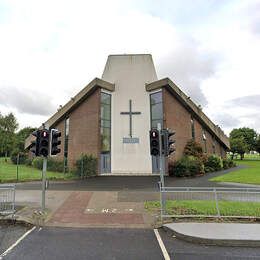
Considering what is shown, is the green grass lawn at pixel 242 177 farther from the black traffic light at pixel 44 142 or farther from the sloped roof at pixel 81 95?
the black traffic light at pixel 44 142

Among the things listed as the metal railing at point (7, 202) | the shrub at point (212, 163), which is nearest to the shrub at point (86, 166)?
the metal railing at point (7, 202)

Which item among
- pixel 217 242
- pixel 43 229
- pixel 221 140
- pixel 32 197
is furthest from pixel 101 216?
pixel 221 140

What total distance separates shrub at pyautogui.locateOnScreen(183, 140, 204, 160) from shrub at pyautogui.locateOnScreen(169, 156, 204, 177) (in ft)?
4.98

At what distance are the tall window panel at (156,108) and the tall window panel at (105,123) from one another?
4739 mm

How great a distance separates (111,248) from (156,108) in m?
20.2

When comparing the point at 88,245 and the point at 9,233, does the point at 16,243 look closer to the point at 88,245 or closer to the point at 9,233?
the point at 9,233

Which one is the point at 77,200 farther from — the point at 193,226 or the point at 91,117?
the point at 91,117

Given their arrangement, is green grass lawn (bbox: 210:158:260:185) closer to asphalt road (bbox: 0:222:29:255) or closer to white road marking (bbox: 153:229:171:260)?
white road marking (bbox: 153:229:171:260)

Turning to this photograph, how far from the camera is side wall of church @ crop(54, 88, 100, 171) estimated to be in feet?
76.7

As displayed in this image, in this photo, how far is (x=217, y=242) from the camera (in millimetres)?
5594

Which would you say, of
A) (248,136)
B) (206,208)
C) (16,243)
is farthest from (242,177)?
(248,136)

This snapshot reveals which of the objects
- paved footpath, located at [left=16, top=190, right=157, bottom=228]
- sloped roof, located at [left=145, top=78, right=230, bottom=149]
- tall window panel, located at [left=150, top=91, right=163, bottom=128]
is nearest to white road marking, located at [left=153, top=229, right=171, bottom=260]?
paved footpath, located at [left=16, top=190, right=157, bottom=228]

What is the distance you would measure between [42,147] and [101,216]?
11.0 feet

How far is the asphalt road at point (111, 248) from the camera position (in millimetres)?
4887
